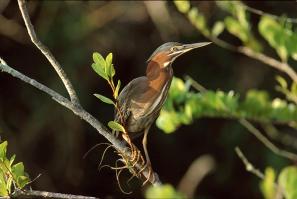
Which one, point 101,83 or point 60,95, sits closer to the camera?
point 60,95

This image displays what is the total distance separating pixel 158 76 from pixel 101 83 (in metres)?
3.22

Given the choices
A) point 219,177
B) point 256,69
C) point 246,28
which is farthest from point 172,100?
point 219,177

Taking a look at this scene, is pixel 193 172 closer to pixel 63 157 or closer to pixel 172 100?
pixel 63 157

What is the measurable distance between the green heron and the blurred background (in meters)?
2.39

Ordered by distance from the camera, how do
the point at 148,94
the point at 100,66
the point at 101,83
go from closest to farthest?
the point at 100,66, the point at 148,94, the point at 101,83

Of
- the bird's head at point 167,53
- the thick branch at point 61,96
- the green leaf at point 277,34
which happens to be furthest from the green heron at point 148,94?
the green leaf at point 277,34

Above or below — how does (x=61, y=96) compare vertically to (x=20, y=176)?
above

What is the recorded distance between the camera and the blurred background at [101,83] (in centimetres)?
512

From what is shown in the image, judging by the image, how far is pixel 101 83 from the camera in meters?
5.58

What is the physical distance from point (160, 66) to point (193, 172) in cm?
307

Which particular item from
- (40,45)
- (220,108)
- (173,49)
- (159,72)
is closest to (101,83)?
(220,108)

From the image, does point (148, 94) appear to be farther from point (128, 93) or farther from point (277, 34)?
point (277, 34)

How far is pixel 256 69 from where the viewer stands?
5.76 m

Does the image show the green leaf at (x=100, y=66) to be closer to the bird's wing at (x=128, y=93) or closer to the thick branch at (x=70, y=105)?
the thick branch at (x=70, y=105)
